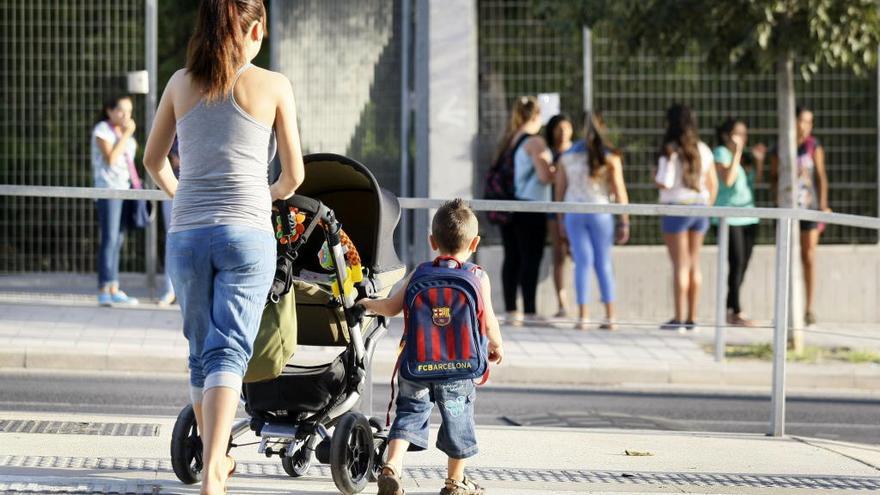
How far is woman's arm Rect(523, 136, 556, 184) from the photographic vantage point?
13703 mm

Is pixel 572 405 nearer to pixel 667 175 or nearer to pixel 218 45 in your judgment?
pixel 667 175

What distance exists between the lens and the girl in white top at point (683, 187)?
13.6 metres

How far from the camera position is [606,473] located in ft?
23.2

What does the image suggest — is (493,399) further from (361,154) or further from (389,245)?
(361,154)

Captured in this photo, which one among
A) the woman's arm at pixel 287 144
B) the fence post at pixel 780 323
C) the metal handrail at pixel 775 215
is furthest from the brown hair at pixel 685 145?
the woman's arm at pixel 287 144

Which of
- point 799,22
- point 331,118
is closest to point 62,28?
point 331,118

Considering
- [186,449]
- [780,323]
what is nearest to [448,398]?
[186,449]

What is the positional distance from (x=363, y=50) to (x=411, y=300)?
1029 centimetres

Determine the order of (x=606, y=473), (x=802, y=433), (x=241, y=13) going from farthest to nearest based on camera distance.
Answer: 1. (x=802, y=433)
2. (x=606, y=473)
3. (x=241, y=13)

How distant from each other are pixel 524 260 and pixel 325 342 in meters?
7.57

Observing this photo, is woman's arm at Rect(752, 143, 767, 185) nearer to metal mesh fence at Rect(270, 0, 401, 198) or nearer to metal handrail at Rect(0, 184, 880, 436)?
metal mesh fence at Rect(270, 0, 401, 198)

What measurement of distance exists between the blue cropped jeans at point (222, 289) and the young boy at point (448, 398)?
0.67 m

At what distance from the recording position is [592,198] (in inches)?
531

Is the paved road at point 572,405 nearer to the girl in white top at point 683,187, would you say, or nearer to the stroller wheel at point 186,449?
the girl in white top at point 683,187
